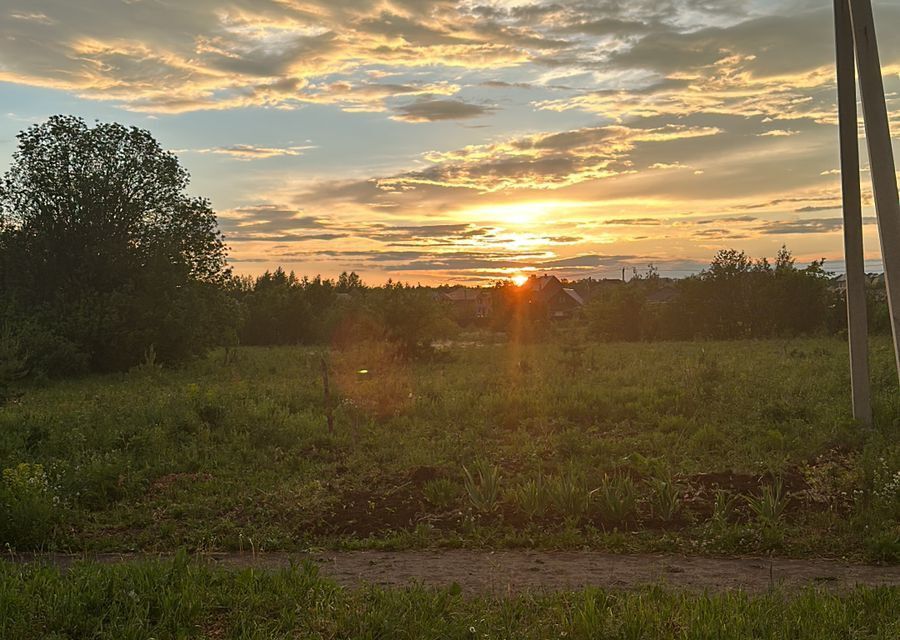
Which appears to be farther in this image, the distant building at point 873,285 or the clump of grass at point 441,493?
the distant building at point 873,285

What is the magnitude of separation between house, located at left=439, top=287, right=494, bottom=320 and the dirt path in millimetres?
53703

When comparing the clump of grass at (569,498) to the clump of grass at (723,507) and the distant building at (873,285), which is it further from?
the distant building at (873,285)

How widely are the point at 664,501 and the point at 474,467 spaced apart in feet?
8.75

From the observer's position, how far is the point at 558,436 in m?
11.0

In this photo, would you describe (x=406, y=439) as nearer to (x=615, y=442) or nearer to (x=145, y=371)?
(x=615, y=442)

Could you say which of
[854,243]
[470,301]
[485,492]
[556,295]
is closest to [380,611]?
[485,492]

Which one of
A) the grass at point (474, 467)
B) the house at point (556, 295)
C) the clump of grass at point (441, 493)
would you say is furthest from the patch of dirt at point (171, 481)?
the house at point (556, 295)

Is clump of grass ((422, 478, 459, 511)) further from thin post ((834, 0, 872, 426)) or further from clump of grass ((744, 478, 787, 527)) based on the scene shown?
thin post ((834, 0, 872, 426))

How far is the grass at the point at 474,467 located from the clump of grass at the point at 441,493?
0.09ft

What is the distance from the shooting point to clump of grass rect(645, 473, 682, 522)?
7102 millimetres

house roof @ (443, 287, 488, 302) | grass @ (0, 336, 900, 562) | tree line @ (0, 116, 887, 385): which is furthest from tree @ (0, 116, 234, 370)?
house roof @ (443, 287, 488, 302)

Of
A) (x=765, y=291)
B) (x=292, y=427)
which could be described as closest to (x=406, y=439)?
(x=292, y=427)

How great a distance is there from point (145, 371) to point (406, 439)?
14.7m

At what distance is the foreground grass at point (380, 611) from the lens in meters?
4.39
